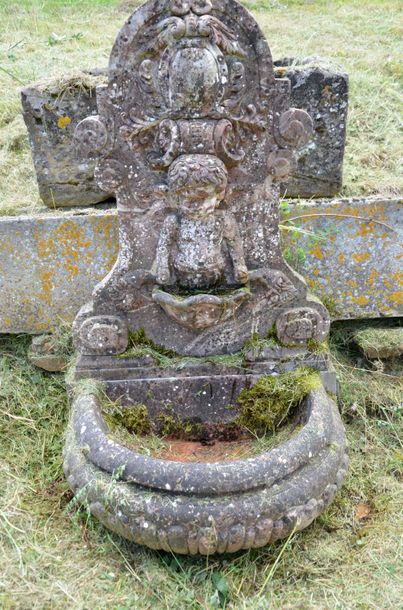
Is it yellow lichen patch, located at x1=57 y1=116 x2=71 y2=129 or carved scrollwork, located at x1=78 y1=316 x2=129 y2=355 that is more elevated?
yellow lichen patch, located at x1=57 y1=116 x2=71 y2=129

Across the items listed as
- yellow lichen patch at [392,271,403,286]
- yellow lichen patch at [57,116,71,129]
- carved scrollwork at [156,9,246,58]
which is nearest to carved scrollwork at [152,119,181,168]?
carved scrollwork at [156,9,246,58]

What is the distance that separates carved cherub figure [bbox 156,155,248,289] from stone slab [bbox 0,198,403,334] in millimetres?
712

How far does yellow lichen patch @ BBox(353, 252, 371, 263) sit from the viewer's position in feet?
11.8

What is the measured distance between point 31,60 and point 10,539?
15.3ft

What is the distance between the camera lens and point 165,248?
2.92 meters

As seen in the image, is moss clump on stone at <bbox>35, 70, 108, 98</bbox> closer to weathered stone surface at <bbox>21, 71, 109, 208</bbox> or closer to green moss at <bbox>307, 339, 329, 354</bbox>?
weathered stone surface at <bbox>21, 71, 109, 208</bbox>

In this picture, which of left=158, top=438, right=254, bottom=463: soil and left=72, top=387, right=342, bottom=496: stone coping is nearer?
left=72, top=387, right=342, bottom=496: stone coping

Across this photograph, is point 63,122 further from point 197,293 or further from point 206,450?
point 206,450

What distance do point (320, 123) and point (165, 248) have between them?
160cm

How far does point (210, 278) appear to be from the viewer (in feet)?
9.83

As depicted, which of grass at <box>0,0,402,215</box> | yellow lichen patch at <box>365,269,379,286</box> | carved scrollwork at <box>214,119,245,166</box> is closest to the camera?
carved scrollwork at <box>214,119,245,166</box>

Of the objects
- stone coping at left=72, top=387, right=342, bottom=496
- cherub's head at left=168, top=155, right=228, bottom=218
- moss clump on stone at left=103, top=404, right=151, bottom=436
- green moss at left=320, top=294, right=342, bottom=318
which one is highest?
cherub's head at left=168, top=155, right=228, bottom=218

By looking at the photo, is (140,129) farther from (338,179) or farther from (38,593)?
(38,593)

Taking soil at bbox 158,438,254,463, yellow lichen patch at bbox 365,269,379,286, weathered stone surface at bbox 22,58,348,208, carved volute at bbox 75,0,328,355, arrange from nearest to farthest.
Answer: carved volute at bbox 75,0,328,355, soil at bbox 158,438,254,463, yellow lichen patch at bbox 365,269,379,286, weathered stone surface at bbox 22,58,348,208
